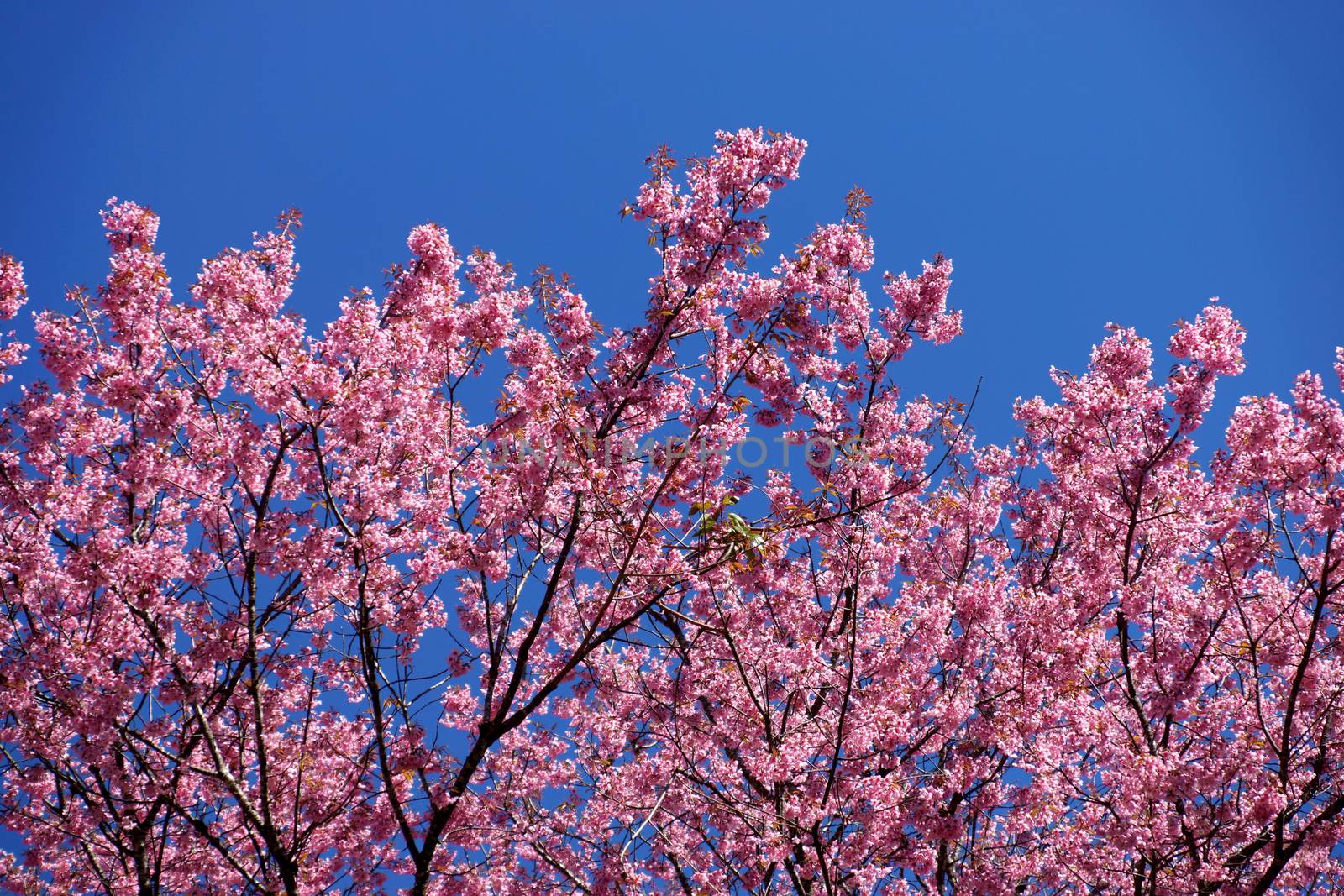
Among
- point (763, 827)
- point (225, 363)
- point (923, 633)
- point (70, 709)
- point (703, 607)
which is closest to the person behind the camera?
point (70, 709)

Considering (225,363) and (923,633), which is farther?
(923,633)

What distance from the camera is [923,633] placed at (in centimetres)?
873

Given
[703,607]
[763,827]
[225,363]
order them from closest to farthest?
1. [225,363]
2. [763,827]
3. [703,607]

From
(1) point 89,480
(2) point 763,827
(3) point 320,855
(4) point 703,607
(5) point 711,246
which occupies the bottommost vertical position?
(2) point 763,827

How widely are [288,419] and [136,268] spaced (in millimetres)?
2172

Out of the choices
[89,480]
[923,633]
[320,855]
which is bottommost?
[320,855]

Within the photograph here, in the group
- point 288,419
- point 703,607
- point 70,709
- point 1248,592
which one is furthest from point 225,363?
point 1248,592

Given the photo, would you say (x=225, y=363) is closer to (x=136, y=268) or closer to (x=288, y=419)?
(x=288, y=419)

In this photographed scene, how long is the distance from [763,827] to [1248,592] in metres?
4.93

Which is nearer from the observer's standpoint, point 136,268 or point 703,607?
→ point 136,268

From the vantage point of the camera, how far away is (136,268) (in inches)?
293

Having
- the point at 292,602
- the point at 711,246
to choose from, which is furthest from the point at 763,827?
the point at 711,246

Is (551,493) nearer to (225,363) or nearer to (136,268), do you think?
(225,363)

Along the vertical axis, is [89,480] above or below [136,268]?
below
